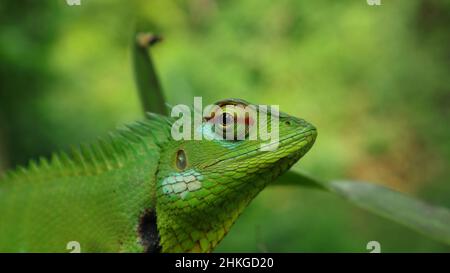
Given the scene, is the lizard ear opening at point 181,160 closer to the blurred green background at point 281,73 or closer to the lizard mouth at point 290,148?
the lizard mouth at point 290,148

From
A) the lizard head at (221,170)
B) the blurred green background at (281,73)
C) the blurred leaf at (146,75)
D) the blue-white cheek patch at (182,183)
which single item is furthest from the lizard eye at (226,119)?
the blurred green background at (281,73)

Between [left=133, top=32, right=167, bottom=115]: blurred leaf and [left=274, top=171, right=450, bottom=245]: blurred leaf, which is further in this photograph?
[left=133, top=32, right=167, bottom=115]: blurred leaf

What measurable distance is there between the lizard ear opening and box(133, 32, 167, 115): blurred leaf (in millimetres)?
210

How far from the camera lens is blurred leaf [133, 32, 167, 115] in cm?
136

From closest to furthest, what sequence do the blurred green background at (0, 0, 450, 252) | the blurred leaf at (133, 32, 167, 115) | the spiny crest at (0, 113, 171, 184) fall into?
the spiny crest at (0, 113, 171, 184) → the blurred leaf at (133, 32, 167, 115) → the blurred green background at (0, 0, 450, 252)

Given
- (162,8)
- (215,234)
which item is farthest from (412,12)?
(215,234)

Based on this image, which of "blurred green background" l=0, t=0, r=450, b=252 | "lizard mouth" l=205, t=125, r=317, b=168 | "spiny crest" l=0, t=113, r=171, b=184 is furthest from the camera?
"blurred green background" l=0, t=0, r=450, b=252

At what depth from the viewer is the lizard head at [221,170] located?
1114mm

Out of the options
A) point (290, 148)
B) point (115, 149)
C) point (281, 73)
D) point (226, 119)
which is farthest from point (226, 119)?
point (281, 73)

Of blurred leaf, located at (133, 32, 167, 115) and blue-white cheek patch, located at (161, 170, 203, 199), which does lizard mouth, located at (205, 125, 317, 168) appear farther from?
blurred leaf, located at (133, 32, 167, 115)

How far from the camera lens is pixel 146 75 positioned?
53.7 inches

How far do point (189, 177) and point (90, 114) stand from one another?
502 cm

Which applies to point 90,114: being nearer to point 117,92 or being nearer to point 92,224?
point 117,92

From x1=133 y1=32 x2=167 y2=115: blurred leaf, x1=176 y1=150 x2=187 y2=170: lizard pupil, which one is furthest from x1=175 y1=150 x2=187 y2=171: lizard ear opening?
x1=133 y1=32 x2=167 y2=115: blurred leaf
